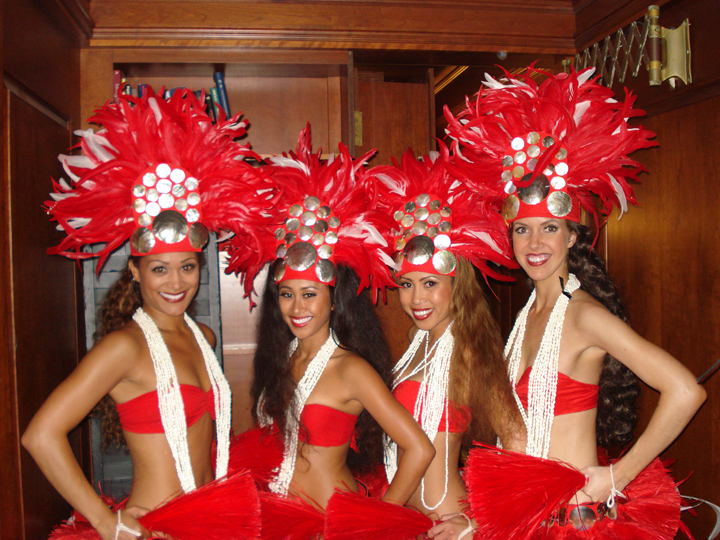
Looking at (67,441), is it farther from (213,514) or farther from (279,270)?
(279,270)

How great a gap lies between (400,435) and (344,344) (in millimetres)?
393

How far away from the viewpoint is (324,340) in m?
1.97

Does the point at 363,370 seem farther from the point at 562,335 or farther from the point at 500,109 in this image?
the point at 500,109

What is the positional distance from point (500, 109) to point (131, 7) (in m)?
1.84

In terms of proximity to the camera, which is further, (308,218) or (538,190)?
(308,218)

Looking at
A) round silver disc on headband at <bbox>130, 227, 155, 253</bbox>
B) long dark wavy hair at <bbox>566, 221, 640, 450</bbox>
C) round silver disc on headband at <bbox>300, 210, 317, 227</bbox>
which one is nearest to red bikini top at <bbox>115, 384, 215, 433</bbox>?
round silver disc on headband at <bbox>130, 227, 155, 253</bbox>

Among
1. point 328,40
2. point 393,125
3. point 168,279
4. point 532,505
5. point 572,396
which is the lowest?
point 532,505

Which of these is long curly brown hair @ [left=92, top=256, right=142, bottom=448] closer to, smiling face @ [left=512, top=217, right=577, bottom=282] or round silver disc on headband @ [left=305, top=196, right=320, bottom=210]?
round silver disc on headband @ [left=305, top=196, right=320, bottom=210]

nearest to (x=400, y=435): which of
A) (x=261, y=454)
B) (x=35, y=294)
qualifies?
(x=261, y=454)

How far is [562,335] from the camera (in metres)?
1.77

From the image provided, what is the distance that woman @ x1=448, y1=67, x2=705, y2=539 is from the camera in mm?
1640

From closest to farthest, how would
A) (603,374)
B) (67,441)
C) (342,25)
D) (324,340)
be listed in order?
(67,441) < (603,374) < (324,340) < (342,25)

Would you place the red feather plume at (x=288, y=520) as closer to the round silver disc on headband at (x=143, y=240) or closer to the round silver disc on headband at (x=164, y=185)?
the round silver disc on headband at (x=143, y=240)

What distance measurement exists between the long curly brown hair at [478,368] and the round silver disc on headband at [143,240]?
1058 millimetres
